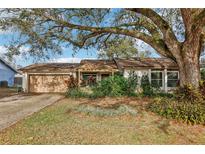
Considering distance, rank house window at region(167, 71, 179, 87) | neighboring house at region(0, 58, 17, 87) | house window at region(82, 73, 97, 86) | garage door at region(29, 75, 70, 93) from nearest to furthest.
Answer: house window at region(167, 71, 179, 87)
house window at region(82, 73, 97, 86)
garage door at region(29, 75, 70, 93)
neighboring house at region(0, 58, 17, 87)

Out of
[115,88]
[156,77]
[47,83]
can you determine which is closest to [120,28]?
[115,88]

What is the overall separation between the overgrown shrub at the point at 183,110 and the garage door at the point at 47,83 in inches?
657

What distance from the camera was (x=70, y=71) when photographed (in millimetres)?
26938

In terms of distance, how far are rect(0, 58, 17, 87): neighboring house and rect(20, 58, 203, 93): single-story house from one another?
7.64 metres

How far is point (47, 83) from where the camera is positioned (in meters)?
27.3

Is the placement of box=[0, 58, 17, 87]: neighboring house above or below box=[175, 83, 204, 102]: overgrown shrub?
above

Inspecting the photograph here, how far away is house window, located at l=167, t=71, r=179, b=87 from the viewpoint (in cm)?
2519

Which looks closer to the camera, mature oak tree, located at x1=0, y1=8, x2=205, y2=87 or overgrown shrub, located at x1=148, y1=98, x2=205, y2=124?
overgrown shrub, located at x1=148, y1=98, x2=205, y2=124

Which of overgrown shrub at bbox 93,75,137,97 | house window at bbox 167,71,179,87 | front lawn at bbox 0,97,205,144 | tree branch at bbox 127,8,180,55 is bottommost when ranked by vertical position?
front lawn at bbox 0,97,205,144

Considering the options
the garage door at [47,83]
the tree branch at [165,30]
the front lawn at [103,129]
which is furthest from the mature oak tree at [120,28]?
the garage door at [47,83]

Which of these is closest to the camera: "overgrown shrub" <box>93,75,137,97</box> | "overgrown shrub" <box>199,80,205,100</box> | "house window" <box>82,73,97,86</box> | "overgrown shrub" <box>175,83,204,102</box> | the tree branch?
"overgrown shrub" <box>175,83,204,102</box>

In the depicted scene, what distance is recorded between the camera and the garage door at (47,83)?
27.2 m

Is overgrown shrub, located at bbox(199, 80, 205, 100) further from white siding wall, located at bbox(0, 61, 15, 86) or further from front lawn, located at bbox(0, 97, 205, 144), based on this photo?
white siding wall, located at bbox(0, 61, 15, 86)

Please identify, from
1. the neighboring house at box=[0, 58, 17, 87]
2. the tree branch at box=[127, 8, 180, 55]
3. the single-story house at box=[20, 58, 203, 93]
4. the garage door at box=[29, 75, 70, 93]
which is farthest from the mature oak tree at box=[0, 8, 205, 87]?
the neighboring house at box=[0, 58, 17, 87]
